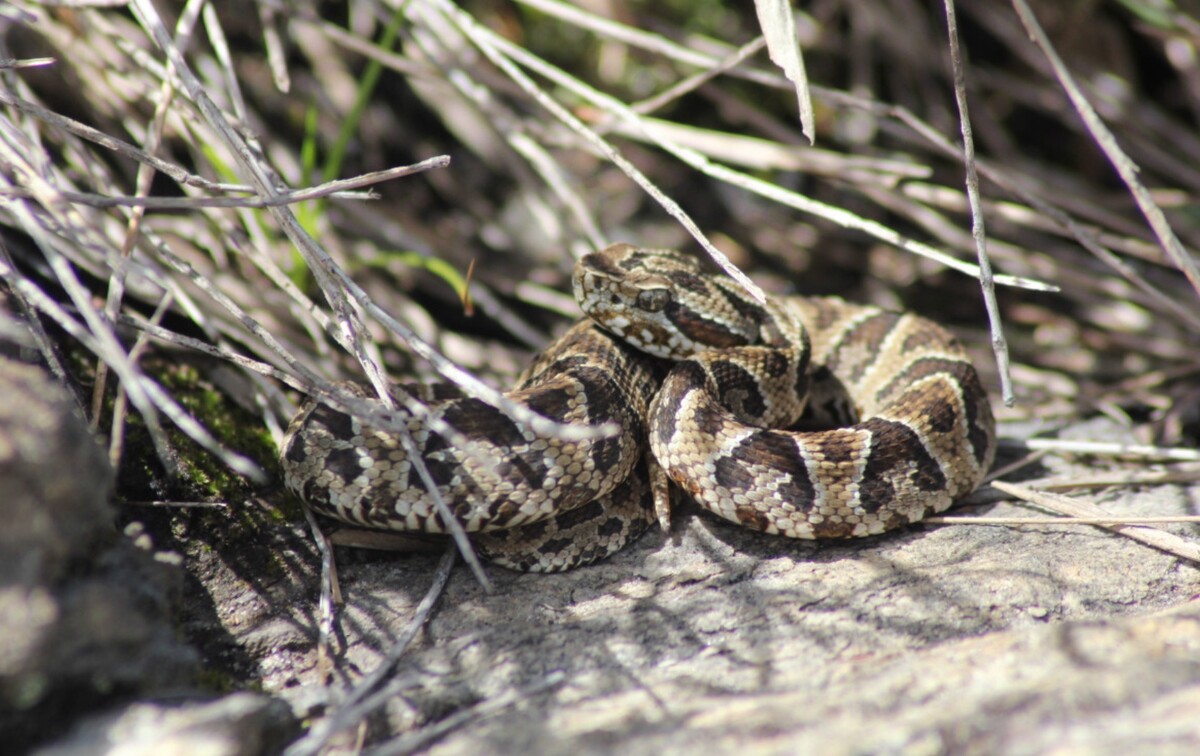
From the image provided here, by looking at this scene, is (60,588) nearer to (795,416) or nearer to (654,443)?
(654,443)

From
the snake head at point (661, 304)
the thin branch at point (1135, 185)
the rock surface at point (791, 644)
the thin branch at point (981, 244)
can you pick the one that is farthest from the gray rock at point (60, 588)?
the thin branch at point (1135, 185)

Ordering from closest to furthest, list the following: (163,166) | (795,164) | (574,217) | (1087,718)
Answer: (1087,718), (163,166), (795,164), (574,217)

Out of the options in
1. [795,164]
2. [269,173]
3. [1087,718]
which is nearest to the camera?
[1087,718]

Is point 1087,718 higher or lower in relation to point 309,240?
lower

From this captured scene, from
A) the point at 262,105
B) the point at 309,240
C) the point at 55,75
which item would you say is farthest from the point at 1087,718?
the point at 262,105

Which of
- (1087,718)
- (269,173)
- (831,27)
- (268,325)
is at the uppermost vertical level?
(831,27)

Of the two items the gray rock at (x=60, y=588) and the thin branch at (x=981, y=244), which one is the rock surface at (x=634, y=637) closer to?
the gray rock at (x=60, y=588)

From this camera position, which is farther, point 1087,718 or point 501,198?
point 501,198

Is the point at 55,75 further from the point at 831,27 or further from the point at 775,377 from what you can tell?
the point at 831,27
